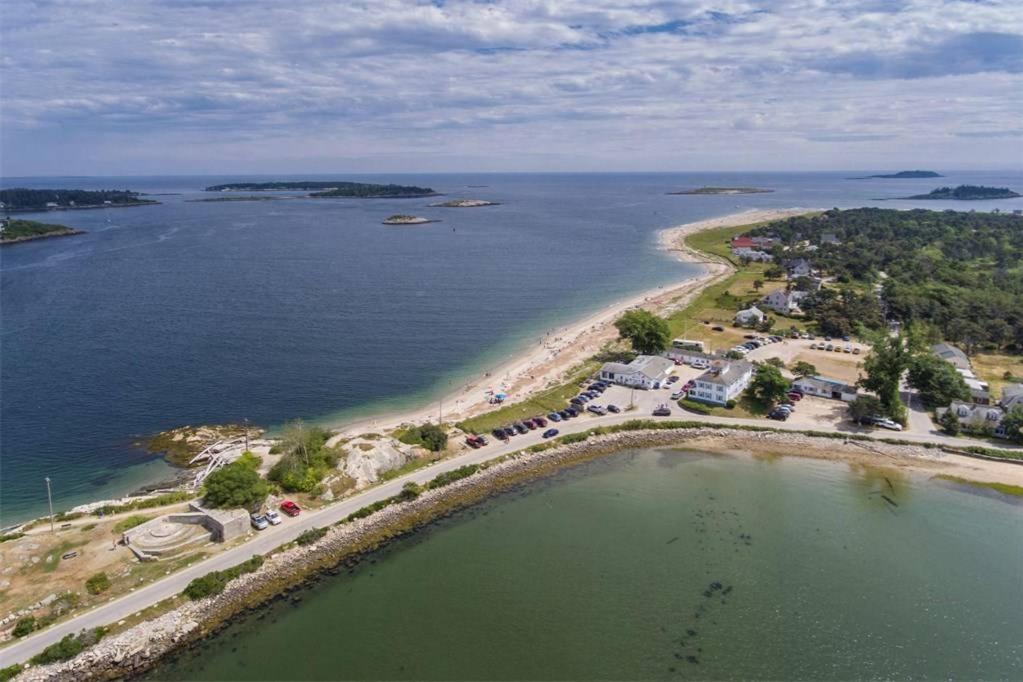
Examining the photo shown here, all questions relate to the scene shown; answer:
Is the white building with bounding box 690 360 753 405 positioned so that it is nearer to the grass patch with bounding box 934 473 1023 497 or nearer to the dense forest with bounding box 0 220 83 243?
the grass patch with bounding box 934 473 1023 497

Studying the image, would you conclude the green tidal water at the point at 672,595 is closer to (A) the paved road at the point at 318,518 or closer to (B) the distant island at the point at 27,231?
(A) the paved road at the point at 318,518

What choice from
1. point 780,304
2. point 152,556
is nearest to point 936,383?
point 780,304

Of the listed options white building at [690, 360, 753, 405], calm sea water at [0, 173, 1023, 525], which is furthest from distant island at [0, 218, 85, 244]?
white building at [690, 360, 753, 405]

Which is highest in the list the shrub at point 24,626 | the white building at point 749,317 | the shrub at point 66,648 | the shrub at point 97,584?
the white building at point 749,317

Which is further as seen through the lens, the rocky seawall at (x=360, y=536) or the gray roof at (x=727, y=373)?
the gray roof at (x=727, y=373)

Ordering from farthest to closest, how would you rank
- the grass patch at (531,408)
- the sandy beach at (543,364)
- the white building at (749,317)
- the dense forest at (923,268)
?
1. the white building at (749,317)
2. the dense forest at (923,268)
3. the sandy beach at (543,364)
4. the grass patch at (531,408)

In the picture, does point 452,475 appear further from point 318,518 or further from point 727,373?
point 727,373

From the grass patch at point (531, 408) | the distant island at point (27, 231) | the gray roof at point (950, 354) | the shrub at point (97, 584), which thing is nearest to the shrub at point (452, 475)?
the grass patch at point (531, 408)

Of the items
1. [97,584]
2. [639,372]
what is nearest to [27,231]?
[97,584]
